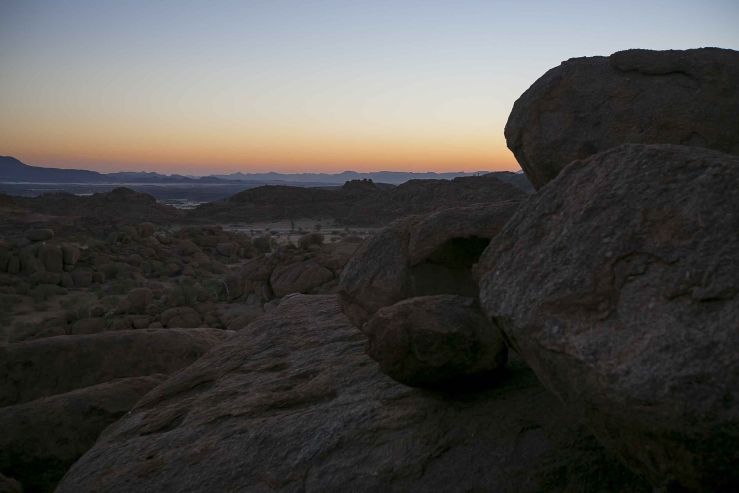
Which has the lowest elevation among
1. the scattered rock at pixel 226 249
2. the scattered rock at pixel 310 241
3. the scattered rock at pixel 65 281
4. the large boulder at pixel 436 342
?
the scattered rock at pixel 65 281

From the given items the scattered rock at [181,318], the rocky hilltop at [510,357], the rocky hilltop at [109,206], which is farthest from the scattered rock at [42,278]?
the rocky hilltop at [109,206]

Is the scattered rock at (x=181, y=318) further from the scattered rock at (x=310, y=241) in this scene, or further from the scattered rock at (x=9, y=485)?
the scattered rock at (x=9, y=485)

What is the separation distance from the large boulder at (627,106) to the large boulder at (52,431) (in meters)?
4.34

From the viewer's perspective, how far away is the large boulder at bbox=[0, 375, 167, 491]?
5.02 metres

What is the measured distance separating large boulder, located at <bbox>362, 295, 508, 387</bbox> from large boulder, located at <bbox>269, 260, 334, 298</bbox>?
8492 millimetres

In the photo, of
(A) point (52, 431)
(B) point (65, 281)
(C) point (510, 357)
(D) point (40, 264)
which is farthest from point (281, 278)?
(C) point (510, 357)

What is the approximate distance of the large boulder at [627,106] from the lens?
3.68 metres

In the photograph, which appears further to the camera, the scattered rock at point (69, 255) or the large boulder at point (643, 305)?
the scattered rock at point (69, 255)

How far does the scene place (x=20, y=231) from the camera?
87.4ft

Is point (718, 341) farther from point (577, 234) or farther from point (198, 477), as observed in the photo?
point (198, 477)

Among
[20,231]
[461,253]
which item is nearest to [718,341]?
[461,253]

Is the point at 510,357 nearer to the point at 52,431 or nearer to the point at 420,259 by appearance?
the point at 420,259

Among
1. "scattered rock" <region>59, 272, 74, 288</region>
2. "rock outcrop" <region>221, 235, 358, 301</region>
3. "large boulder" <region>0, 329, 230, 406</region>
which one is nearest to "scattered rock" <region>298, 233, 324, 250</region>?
"rock outcrop" <region>221, 235, 358, 301</region>

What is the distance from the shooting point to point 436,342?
318cm
